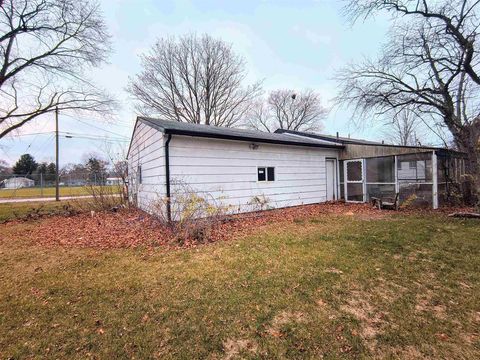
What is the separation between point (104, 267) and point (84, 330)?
193 cm

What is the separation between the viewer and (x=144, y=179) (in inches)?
400

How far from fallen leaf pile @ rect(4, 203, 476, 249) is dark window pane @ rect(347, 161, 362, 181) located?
2.34 meters

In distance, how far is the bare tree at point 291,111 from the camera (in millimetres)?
31141

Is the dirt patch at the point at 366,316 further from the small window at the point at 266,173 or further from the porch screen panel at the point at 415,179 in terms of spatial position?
the porch screen panel at the point at 415,179

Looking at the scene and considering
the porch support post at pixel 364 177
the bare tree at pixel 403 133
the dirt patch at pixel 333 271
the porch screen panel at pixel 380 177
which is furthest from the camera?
the bare tree at pixel 403 133

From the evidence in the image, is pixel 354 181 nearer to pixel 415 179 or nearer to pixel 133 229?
pixel 415 179

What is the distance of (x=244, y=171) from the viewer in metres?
9.27

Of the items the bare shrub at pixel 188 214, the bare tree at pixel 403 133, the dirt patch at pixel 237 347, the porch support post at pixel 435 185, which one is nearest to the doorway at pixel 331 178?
the porch support post at pixel 435 185

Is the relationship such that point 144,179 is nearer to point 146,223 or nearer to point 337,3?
point 146,223

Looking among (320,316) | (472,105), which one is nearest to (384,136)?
(472,105)

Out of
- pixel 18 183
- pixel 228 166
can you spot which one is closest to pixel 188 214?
pixel 228 166

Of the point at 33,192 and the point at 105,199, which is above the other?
the point at 33,192

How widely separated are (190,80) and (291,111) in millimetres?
14335

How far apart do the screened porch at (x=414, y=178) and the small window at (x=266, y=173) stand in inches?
187
